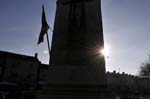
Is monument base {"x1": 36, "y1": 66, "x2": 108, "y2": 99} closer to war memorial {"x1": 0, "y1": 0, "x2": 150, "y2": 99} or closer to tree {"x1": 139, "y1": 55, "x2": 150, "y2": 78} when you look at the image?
war memorial {"x1": 0, "y1": 0, "x2": 150, "y2": 99}

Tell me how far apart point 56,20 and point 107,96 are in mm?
2867

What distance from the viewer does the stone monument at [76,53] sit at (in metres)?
4.78

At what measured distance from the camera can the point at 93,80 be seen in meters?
4.93

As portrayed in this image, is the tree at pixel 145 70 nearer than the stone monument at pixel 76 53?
No

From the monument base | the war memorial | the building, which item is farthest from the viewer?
the building

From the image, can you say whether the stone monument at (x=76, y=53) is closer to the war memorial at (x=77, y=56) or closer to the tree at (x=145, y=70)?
the war memorial at (x=77, y=56)

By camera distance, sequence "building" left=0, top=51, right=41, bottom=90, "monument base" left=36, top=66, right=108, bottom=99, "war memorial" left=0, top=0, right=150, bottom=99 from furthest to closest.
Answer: "building" left=0, top=51, right=41, bottom=90, "war memorial" left=0, top=0, right=150, bottom=99, "monument base" left=36, top=66, right=108, bottom=99

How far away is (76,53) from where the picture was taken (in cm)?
527

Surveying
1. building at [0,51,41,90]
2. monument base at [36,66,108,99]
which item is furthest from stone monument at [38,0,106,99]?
building at [0,51,41,90]

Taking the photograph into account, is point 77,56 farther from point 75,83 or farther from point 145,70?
point 145,70

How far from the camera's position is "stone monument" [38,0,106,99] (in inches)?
188

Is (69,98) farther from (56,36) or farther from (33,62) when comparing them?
Result: (33,62)

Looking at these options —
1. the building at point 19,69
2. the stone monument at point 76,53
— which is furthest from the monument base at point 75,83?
the building at point 19,69

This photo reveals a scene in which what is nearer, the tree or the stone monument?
the stone monument
